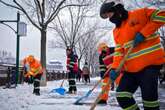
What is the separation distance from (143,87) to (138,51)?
17.8 inches

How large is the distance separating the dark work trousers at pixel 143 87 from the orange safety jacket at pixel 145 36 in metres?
0.09

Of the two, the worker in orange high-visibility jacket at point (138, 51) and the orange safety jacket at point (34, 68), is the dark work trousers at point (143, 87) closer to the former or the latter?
the worker in orange high-visibility jacket at point (138, 51)

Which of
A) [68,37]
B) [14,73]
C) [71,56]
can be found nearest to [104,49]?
[71,56]

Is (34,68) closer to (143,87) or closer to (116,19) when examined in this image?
(116,19)

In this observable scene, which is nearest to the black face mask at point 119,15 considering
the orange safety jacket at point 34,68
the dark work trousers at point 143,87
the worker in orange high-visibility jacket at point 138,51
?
the worker in orange high-visibility jacket at point 138,51

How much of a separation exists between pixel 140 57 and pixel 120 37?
0.38 metres

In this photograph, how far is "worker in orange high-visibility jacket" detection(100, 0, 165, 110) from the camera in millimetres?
4824

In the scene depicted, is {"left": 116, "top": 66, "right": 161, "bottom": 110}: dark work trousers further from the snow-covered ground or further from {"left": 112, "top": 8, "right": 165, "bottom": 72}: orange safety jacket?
the snow-covered ground

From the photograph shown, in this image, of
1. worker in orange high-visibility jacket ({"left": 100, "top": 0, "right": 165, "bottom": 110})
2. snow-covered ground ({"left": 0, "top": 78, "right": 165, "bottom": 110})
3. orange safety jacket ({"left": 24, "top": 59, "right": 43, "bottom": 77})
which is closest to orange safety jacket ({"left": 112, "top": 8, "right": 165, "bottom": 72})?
worker in orange high-visibility jacket ({"left": 100, "top": 0, "right": 165, "bottom": 110})

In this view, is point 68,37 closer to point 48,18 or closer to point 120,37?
point 48,18

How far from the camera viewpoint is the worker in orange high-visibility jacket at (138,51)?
4824mm

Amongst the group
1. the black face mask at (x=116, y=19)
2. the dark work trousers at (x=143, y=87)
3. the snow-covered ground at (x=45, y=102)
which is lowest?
the snow-covered ground at (x=45, y=102)

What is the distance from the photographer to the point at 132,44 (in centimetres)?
494

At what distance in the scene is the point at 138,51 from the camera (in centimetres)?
499
